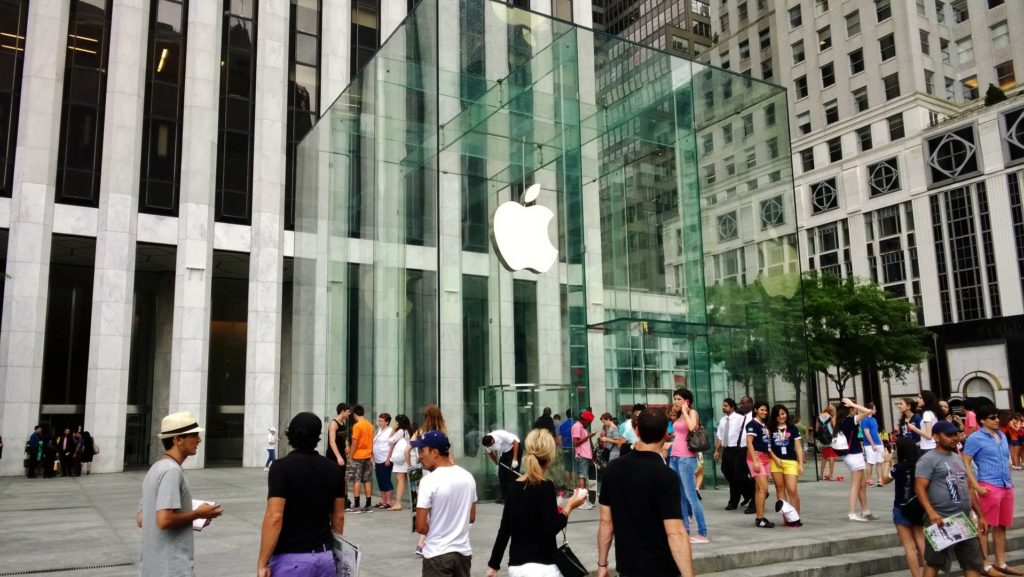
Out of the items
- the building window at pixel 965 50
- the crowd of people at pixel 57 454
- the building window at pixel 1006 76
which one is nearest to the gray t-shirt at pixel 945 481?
the crowd of people at pixel 57 454

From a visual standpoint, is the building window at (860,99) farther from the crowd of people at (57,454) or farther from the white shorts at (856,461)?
the crowd of people at (57,454)

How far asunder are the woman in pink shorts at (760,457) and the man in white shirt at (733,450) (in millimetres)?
1742

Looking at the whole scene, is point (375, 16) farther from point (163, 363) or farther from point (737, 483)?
point (737, 483)

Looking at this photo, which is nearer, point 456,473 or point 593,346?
point 456,473

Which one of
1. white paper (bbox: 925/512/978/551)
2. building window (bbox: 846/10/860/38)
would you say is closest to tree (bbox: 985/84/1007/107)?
building window (bbox: 846/10/860/38)

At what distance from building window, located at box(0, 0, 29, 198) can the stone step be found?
26.8 meters

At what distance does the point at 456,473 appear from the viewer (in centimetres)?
535

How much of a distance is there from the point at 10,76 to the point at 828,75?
54.6m

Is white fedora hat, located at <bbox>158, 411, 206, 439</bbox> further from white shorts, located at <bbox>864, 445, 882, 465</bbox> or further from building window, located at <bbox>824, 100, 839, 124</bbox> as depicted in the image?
building window, located at <bbox>824, 100, 839, 124</bbox>

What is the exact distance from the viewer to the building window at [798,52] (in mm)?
63656

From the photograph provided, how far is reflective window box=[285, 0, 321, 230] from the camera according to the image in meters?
31.1

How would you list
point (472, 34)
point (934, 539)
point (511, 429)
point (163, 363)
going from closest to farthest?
1. point (934, 539)
2. point (511, 429)
3. point (472, 34)
4. point (163, 363)

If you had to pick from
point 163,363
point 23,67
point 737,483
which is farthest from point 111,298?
point 737,483

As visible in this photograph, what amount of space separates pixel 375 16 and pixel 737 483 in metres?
27.2
